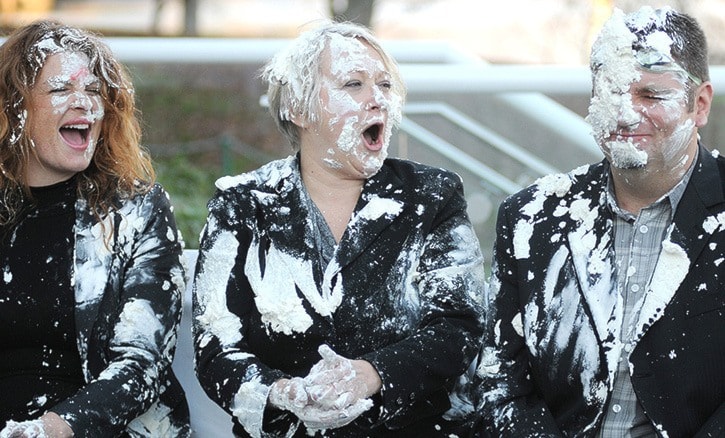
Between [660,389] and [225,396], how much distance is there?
1.17m

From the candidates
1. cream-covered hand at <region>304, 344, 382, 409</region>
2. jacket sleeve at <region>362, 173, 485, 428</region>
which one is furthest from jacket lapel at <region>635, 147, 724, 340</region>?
cream-covered hand at <region>304, 344, 382, 409</region>

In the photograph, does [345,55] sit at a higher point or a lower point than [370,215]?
higher

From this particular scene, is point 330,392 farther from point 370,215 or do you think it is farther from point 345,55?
point 345,55

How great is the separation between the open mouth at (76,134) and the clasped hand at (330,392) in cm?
107

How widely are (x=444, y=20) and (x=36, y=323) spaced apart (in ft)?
33.1

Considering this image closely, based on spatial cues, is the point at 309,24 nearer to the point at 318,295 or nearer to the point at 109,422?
the point at 318,295

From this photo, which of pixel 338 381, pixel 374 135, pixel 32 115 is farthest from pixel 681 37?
pixel 32 115

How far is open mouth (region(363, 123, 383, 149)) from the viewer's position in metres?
3.42

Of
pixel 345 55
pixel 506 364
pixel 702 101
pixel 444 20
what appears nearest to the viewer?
pixel 702 101

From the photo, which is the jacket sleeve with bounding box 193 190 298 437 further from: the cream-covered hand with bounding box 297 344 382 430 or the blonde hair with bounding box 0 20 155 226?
the blonde hair with bounding box 0 20 155 226

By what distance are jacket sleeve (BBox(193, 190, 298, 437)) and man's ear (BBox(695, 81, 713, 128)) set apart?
50.7 inches

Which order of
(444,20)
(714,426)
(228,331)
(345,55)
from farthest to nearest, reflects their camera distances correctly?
(444,20)
(345,55)
(228,331)
(714,426)

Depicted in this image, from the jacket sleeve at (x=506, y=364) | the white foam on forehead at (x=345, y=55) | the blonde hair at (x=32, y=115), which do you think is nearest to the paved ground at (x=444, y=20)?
the blonde hair at (x=32, y=115)

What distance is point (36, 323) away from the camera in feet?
11.1
